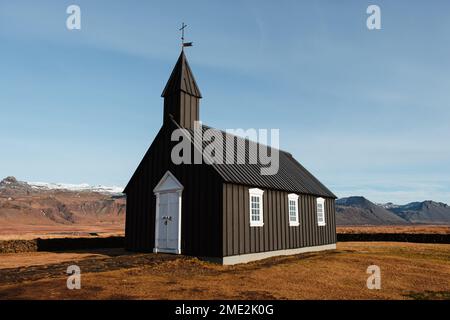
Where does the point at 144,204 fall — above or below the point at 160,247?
above

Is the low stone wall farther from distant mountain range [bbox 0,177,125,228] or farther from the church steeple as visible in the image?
Answer: distant mountain range [bbox 0,177,125,228]

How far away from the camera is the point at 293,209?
22188 mm

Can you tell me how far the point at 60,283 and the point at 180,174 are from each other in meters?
8.55

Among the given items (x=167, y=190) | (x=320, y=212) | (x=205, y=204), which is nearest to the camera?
(x=205, y=204)

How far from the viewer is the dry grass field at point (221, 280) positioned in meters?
10.1

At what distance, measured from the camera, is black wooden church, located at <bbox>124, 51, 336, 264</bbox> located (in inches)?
663

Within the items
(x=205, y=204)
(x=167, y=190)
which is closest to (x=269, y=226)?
(x=205, y=204)

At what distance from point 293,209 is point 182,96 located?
31.7ft

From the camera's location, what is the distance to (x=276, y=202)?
20.4m

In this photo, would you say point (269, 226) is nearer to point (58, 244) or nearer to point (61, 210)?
point (58, 244)

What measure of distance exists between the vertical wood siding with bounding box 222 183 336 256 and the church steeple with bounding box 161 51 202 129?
17.9ft

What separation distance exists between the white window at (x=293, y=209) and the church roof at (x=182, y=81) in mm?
8376
